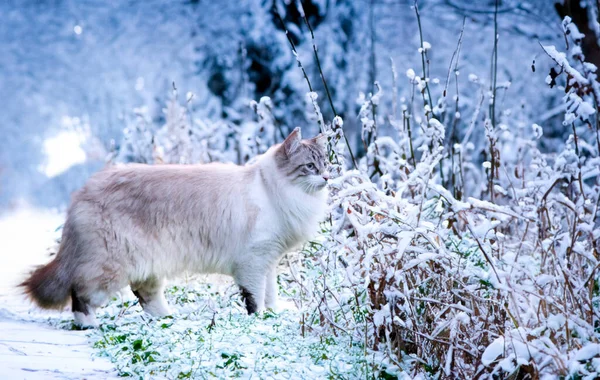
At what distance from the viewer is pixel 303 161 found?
3.58 metres

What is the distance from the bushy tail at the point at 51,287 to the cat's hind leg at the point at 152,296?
1.31 feet

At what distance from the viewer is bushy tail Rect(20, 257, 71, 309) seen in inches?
127

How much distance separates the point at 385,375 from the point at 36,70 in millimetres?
11640

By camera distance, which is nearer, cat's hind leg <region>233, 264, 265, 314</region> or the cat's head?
cat's hind leg <region>233, 264, 265, 314</region>

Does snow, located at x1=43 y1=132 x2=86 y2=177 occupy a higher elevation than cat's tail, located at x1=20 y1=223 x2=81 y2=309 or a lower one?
lower

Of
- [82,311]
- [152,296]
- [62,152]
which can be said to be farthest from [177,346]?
[62,152]

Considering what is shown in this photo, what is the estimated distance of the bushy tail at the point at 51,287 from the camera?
322 cm

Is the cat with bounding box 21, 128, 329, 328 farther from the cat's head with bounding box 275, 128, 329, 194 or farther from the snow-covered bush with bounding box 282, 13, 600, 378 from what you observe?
the snow-covered bush with bounding box 282, 13, 600, 378

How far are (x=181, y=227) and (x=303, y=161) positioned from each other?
723 millimetres

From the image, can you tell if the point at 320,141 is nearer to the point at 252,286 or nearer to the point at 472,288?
the point at 252,286

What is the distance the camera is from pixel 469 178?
664 centimetres

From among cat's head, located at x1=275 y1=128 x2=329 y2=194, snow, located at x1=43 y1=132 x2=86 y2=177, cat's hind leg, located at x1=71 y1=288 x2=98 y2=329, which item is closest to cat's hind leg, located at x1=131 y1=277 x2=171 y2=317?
cat's hind leg, located at x1=71 y1=288 x2=98 y2=329

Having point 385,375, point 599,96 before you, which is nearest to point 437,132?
point 599,96

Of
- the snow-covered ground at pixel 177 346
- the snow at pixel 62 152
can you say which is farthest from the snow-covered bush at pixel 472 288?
the snow at pixel 62 152
